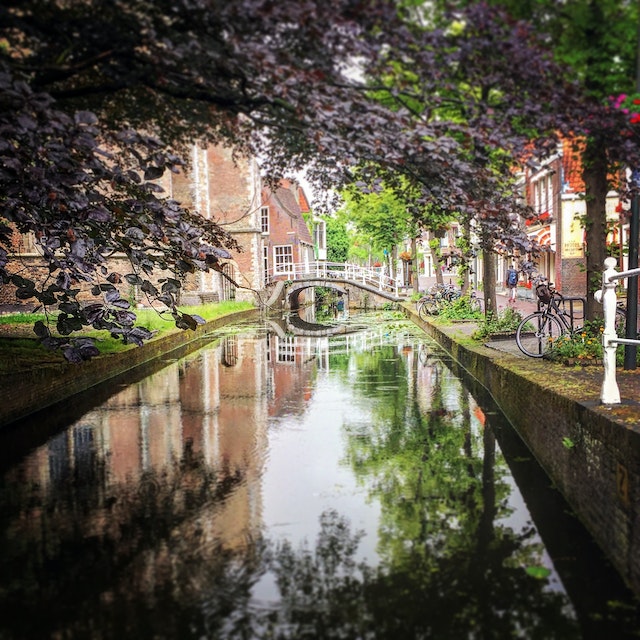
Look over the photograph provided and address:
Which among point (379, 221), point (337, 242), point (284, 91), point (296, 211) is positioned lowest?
point (284, 91)

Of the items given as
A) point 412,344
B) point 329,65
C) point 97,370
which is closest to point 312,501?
point 329,65

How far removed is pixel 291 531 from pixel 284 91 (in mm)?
3471

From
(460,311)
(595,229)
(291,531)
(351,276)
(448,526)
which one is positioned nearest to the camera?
(291,531)

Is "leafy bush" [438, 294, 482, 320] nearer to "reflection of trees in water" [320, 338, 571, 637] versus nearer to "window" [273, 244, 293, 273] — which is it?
"reflection of trees in water" [320, 338, 571, 637]

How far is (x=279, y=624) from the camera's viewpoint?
4277mm

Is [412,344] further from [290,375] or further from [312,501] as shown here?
[312,501]

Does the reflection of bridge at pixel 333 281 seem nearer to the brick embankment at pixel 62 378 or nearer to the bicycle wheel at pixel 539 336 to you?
the brick embankment at pixel 62 378

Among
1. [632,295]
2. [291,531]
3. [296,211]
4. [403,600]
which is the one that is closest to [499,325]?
[632,295]

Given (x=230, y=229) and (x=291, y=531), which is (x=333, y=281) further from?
(x=291, y=531)

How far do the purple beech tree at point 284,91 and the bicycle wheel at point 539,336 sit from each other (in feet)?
13.6

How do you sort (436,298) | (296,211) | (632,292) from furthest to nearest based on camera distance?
(296,211), (436,298), (632,292)

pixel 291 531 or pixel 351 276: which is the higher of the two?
pixel 351 276

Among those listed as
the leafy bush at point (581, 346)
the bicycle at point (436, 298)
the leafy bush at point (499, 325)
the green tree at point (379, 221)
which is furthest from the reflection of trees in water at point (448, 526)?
the green tree at point (379, 221)

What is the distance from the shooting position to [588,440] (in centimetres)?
604
